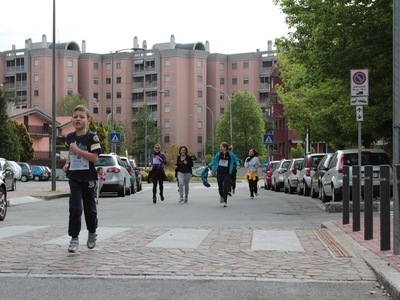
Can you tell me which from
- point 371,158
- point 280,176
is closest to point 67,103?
point 280,176

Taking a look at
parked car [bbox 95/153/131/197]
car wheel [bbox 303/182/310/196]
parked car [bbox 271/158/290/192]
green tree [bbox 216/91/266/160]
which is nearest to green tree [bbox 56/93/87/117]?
green tree [bbox 216/91/266/160]

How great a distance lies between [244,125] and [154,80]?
21.0m

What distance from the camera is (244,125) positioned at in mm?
109125

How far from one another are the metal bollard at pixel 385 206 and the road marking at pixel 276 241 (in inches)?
42.6

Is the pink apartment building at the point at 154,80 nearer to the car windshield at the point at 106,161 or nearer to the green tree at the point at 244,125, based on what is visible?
the green tree at the point at 244,125

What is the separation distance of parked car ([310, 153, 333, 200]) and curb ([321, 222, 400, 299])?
11468 millimetres

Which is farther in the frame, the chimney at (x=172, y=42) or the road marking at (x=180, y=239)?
the chimney at (x=172, y=42)

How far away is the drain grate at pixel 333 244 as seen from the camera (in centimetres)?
906

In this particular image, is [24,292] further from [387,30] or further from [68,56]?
[68,56]

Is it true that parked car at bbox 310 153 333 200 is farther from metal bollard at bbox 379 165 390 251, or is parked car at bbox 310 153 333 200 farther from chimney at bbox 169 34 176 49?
chimney at bbox 169 34 176 49

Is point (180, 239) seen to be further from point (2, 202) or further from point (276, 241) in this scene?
point (2, 202)

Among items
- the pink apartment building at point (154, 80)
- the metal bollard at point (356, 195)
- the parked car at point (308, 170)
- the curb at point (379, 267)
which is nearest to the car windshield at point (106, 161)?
the parked car at point (308, 170)

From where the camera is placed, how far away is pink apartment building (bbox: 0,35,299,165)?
404ft

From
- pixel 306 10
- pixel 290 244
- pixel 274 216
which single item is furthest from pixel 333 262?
pixel 306 10
